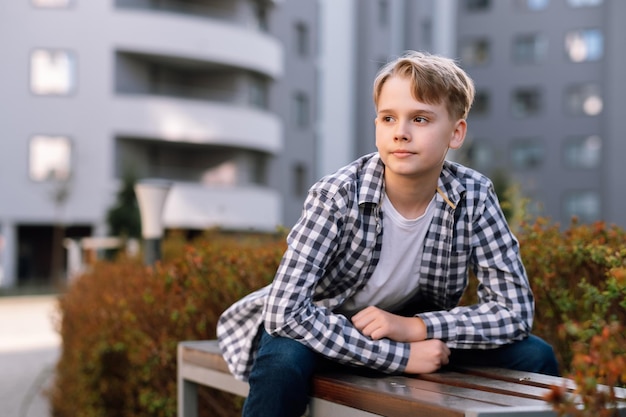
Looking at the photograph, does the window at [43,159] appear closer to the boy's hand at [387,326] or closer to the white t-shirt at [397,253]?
the white t-shirt at [397,253]

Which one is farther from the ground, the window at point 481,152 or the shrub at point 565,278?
the window at point 481,152

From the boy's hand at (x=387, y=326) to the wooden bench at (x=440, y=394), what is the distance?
0.44ft

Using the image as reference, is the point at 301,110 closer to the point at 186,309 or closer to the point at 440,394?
the point at 186,309

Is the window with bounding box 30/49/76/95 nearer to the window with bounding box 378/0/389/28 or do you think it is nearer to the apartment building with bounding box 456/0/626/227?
the window with bounding box 378/0/389/28

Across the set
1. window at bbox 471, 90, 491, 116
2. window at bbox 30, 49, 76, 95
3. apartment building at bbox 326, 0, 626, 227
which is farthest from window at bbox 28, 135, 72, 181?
window at bbox 471, 90, 491, 116

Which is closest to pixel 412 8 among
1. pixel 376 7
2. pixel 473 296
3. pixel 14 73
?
pixel 376 7

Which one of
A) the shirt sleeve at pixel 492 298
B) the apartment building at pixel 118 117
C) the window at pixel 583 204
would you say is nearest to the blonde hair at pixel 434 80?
the shirt sleeve at pixel 492 298

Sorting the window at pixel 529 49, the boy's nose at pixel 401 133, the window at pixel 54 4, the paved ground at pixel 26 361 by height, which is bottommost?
the paved ground at pixel 26 361

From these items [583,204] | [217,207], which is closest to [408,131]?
[217,207]

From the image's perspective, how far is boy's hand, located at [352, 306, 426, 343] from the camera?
2875mm

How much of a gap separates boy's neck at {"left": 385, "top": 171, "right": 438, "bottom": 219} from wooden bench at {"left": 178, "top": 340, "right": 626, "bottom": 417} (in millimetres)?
508

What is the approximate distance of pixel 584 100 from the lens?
5500cm

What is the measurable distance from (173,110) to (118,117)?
1935mm

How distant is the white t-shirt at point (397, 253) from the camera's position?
304cm
